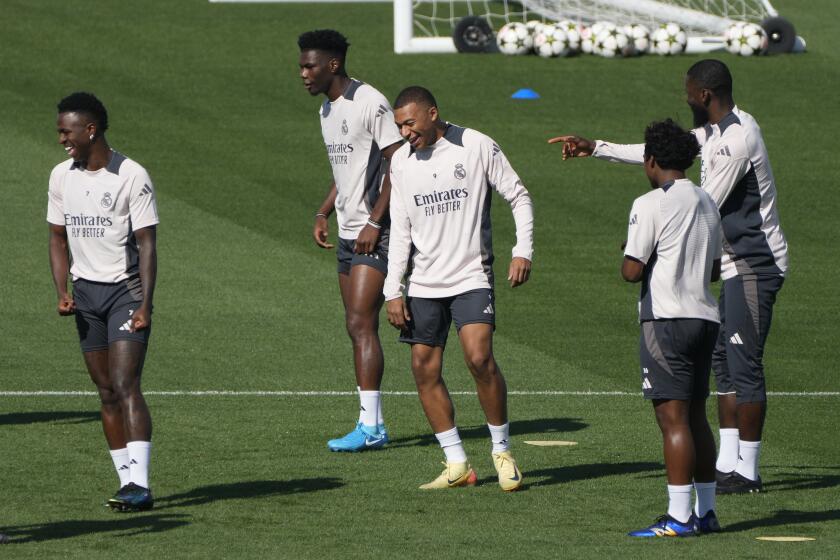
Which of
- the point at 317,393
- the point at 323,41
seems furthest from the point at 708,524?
the point at 317,393

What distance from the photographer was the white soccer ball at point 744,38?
2789cm

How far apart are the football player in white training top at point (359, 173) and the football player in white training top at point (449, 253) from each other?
1222 mm

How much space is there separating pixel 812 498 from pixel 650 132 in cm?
241

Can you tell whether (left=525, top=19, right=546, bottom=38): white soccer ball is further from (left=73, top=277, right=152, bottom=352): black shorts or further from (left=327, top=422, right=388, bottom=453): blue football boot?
(left=73, top=277, right=152, bottom=352): black shorts

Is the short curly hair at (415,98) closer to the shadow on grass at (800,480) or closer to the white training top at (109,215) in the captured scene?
the white training top at (109,215)

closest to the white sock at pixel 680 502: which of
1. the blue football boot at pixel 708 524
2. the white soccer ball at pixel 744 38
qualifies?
the blue football boot at pixel 708 524

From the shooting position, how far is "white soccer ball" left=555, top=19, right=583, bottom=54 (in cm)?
2784

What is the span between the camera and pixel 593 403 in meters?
12.2

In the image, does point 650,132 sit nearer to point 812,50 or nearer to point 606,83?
point 606,83

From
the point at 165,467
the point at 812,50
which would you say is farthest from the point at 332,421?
the point at 812,50

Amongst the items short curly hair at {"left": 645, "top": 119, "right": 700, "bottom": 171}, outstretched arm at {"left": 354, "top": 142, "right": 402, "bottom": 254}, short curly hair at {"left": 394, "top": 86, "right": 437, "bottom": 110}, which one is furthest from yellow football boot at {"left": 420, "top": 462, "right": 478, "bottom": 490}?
short curly hair at {"left": 645, "top": 119, "right": 700, "bottom": 171}

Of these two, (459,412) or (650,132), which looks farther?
(459,412)

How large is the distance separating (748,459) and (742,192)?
58.9 inches

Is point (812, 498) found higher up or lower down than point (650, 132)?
lower down
